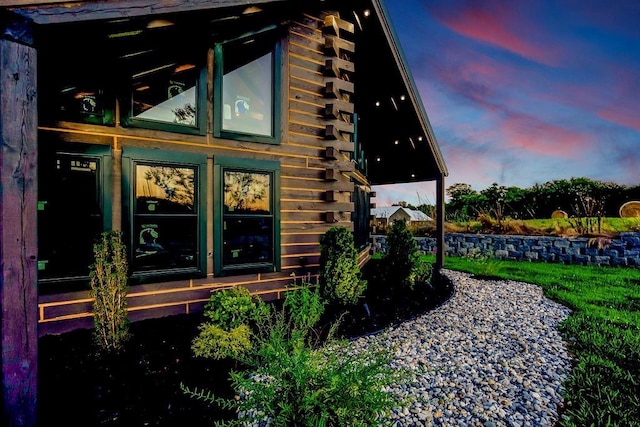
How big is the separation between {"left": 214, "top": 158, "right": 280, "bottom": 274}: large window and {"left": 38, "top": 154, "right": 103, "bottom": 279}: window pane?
4.64 ft

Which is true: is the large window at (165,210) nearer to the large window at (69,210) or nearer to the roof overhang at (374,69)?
the large window at (69,210)

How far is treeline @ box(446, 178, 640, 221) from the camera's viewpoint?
1346cm

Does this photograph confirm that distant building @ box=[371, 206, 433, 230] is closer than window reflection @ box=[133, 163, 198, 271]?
No

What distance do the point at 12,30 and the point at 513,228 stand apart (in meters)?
12.6

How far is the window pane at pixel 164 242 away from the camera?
13.2 feet

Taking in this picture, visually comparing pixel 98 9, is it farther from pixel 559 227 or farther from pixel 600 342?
pixel 559 227

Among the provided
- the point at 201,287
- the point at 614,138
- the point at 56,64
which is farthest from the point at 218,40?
the point at 614,138

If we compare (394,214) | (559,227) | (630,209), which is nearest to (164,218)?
(559,227)

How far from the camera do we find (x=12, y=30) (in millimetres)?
2029

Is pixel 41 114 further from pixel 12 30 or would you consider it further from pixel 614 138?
pixel 614 138

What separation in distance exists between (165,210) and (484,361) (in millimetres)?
4073

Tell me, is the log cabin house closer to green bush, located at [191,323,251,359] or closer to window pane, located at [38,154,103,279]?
window pane, located at [38,154,103,279]

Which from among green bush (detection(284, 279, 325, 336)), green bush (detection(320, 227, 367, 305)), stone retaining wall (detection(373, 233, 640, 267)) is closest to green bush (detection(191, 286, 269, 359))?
Result: green bush (detection(284, 279, 325, 336))

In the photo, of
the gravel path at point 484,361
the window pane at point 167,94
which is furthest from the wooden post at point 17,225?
the gravel path at point 484,361
